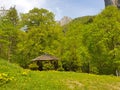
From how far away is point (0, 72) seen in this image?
94.2 feet

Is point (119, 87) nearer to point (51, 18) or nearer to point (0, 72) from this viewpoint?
point (0, 72)

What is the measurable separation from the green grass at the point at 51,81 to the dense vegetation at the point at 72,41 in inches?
810

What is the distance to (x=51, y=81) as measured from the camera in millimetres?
28734

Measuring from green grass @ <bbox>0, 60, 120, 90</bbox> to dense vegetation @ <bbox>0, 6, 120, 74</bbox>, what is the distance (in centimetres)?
2058

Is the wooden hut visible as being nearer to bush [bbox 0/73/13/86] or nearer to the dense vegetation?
the dense vegetation

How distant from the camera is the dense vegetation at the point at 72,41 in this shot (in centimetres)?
5575

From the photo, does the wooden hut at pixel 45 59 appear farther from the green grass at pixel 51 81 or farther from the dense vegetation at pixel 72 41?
the green grass at pixel 51 81

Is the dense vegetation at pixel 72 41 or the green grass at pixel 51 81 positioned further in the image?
the dense vegetation at pixel 72 41

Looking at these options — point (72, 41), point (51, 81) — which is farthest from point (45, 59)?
point (51, 81)

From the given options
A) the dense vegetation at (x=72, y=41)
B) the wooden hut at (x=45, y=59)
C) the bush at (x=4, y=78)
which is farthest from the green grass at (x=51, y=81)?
the wooden hut at (x=45, y=59)

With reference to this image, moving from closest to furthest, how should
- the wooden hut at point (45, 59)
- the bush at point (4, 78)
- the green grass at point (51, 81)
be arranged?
the bush at point (4, 78)
the green grass at point (51, 81)
the wooden hut at point (45, 59)

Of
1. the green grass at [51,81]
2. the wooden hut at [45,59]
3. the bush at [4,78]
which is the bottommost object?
the green grass at [51,81]

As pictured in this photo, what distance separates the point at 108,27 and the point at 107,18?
1.83m

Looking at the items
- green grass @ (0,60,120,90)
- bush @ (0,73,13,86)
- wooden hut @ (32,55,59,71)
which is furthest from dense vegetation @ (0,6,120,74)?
bush @ (0,73,13,86)
